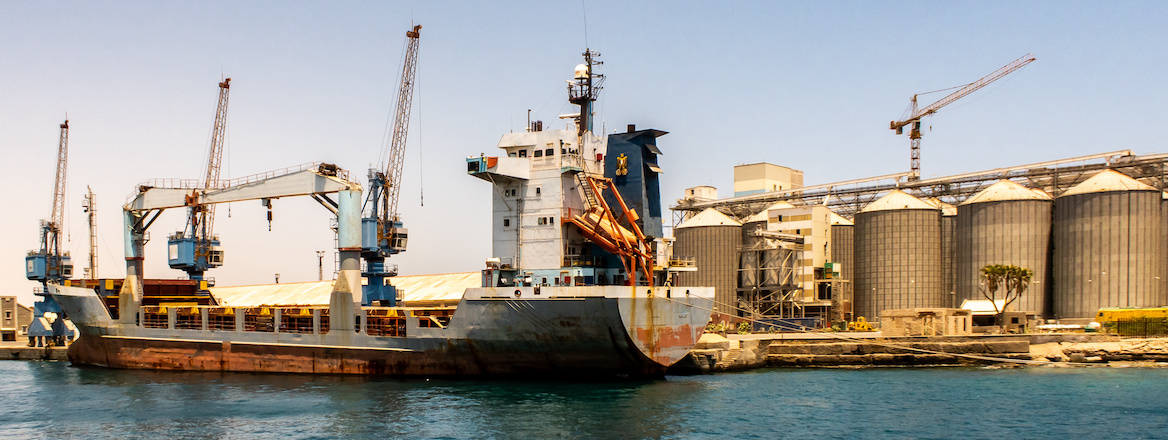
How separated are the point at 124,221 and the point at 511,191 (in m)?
32.1

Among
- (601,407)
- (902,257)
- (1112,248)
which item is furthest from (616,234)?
(1112,248)

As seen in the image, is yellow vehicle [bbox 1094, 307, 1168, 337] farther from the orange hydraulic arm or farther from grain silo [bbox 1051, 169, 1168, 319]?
the orange hydraulic arm

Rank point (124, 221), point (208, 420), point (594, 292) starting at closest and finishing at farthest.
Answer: point (208, 420)
point (594, 292)
point (124, 221)

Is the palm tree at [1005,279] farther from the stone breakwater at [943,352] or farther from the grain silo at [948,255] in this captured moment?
the stone breakwater at [943,352]

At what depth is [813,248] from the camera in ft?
307

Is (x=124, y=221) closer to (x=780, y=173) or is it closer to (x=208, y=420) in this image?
(x=208, y=420)

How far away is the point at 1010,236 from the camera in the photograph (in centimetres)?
8562

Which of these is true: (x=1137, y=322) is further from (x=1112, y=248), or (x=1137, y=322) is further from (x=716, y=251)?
(x=716, y=251)

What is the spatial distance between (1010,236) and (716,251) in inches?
1142

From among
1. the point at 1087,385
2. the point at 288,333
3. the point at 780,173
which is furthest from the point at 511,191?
the point at 780,173

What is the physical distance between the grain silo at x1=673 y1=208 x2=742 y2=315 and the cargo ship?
48.2 meters

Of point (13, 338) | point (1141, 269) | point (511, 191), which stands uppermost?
point (511, 191)

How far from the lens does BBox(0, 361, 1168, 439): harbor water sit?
111ft

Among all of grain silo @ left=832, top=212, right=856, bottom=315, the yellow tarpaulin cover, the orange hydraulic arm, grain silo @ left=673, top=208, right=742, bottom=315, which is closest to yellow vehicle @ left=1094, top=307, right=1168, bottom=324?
grain silo @ left=832, top=212, right=856, bottom=315
